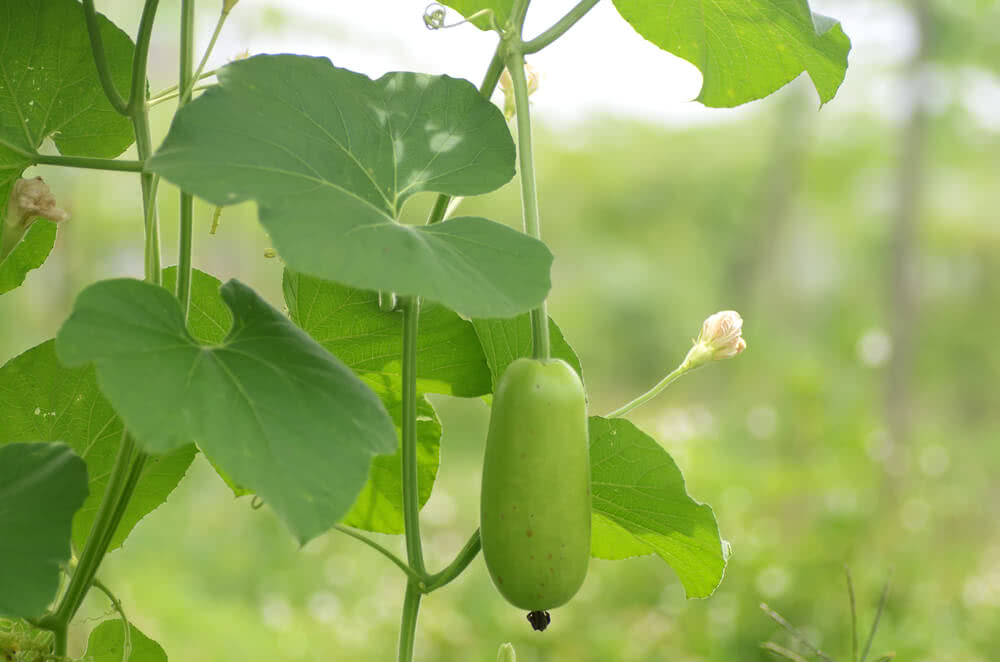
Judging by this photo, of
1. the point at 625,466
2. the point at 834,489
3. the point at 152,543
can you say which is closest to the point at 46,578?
the point at 625,466

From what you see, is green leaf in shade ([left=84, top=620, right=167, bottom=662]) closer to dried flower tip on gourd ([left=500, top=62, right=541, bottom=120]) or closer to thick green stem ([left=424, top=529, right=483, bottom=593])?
thick green stem ([left=424, top=529, right=483, bottom=593])

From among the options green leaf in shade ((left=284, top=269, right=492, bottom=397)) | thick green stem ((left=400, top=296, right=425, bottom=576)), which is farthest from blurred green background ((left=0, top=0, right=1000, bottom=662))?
thick green stem ((left=400, top=296, right=425, bottom=576))

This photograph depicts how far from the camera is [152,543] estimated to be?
3820 millimetres

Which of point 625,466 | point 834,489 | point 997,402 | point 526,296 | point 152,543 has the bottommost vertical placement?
point 997,402

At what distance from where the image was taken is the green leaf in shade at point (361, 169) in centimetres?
34

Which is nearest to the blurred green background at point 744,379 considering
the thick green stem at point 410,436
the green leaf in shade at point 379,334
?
the green leaf in shade at point 379,334

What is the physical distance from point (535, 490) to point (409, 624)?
0.11 m

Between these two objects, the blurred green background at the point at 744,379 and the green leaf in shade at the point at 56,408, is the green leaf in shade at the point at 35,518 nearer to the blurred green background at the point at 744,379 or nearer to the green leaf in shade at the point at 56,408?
the green leaf in shade at the point at 56,408

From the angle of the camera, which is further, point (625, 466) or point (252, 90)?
point (625, 466)

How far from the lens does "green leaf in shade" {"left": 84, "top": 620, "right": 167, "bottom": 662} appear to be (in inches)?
21.1

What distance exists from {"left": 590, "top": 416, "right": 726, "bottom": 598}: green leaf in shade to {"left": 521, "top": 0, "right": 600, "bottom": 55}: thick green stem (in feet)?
0.64

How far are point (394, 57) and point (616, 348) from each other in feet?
10.8

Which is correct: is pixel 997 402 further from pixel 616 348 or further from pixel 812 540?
pixel 812 540

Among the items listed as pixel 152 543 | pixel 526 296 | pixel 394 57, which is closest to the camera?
pixel 526 296
